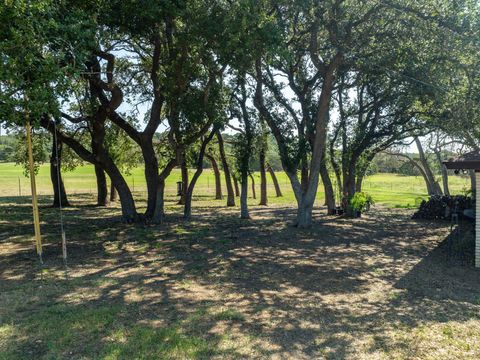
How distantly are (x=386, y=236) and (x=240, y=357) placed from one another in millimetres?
9056

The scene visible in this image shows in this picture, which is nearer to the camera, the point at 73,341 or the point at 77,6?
the point at 73,341

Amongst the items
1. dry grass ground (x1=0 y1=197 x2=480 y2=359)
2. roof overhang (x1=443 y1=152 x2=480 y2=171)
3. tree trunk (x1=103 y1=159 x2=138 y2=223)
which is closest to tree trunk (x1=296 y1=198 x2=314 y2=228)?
dry grass ground (x1=0 y1=197 x2=480 y2=359)

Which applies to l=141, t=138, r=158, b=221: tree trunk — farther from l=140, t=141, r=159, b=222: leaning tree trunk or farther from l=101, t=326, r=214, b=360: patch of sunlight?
l=101, t=326, r=214, b=360: patch of sunlight

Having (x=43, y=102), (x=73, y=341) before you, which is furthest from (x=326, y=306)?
(x=43, y=102)

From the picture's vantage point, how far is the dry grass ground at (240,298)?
14.0 feet

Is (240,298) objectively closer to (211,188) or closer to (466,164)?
(466,164)

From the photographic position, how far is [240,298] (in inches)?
232

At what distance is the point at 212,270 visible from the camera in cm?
762

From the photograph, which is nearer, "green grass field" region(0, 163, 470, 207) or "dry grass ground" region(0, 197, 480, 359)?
"dry grass ground" region(0, 197, 480, 359)

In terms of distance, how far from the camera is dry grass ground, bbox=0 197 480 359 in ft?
14.0

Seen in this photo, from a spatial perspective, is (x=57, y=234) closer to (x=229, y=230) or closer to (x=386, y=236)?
(x=229, y=230)

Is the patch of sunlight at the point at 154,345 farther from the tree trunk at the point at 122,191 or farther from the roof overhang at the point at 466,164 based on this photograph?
the tree trunk at the point at 122,191

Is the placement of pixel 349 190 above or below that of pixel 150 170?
below

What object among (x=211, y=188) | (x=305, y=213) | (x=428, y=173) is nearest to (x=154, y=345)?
(x=305, y=213)
